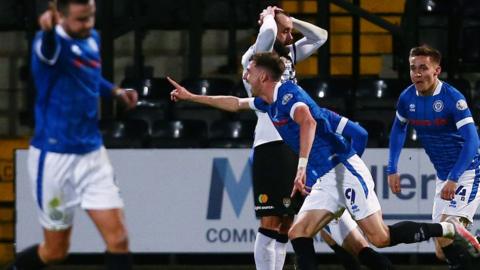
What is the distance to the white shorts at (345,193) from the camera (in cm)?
874

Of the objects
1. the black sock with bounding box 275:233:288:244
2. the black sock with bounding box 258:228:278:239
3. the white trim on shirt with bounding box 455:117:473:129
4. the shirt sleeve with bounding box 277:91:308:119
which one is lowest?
the black sock with bounding box 275:233:288:244

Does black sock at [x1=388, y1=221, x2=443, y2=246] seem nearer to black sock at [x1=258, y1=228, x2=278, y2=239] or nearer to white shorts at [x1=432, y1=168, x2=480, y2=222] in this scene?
white shorts at [x1=432, y1=168, x2=480, y2=222]

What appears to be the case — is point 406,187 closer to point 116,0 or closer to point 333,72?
point 333,72

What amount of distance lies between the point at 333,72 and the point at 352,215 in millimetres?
6790

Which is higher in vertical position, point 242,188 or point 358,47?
point 358,47

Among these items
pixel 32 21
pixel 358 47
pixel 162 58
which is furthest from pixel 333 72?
pixel 32 21

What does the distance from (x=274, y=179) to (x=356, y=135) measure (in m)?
0.93

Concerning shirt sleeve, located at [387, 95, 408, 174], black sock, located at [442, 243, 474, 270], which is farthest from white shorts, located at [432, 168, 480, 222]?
shirt sleeve, located at [387, 95, 408, 174]

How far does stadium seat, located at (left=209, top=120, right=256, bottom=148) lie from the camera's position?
12641mm

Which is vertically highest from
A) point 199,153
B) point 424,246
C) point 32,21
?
point 32,21

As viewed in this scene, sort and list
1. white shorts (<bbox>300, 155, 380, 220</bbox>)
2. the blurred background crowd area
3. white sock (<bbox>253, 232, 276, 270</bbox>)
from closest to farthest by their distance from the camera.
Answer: white shorts (<bbox>300, 155, 380, 220</bbox>) → white sock (<bbox>253, 232, 276, 270</bbox>) → the blurred background crowd area

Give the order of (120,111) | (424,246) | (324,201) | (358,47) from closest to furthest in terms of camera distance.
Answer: (324,201) < (424,246) < (120,111) < (358,47)

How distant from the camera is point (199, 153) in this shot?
12.2 meters

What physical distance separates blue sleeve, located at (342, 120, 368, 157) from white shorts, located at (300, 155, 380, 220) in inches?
6.6
